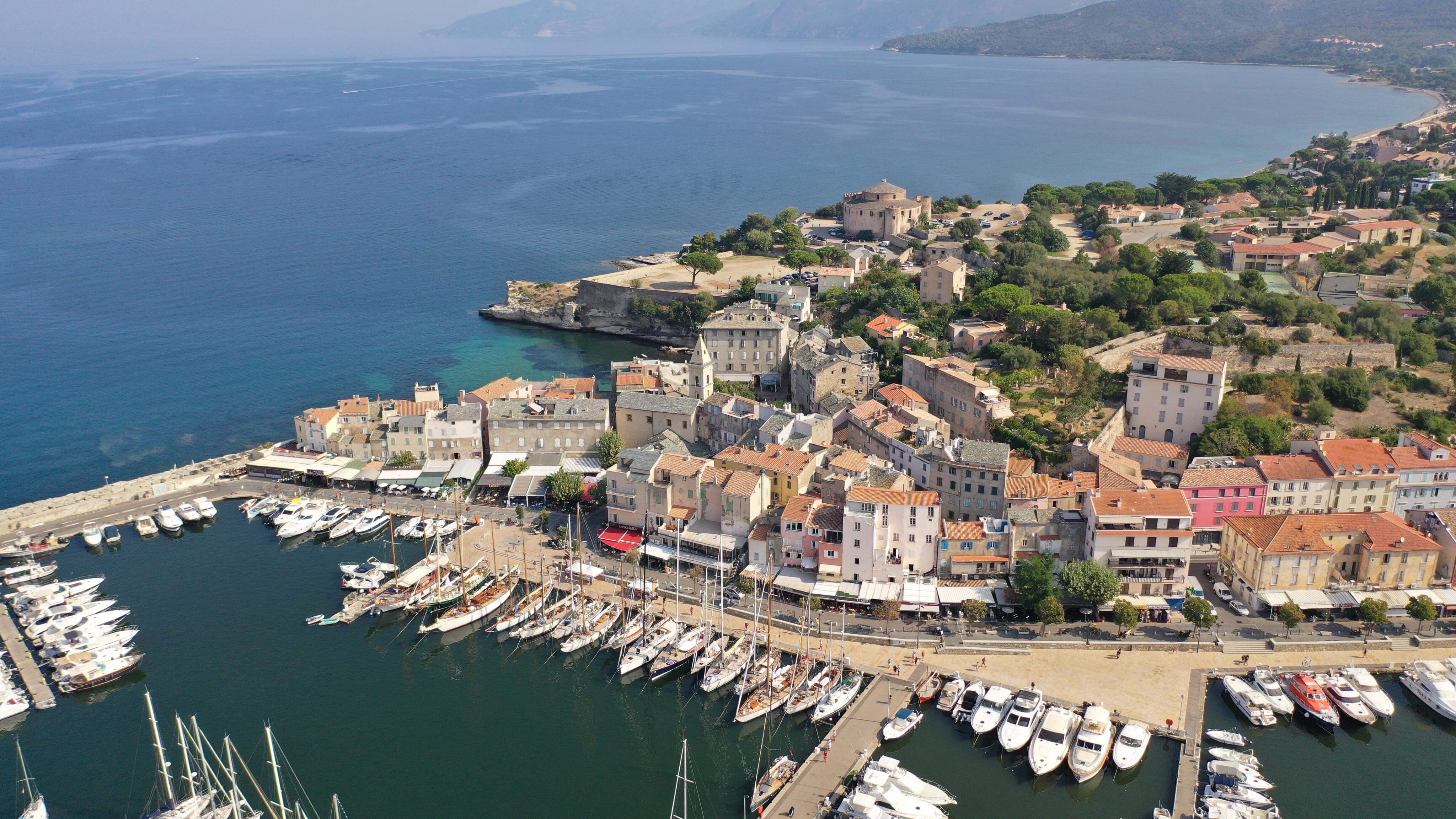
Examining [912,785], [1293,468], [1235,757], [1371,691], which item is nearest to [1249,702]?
[1235,757]

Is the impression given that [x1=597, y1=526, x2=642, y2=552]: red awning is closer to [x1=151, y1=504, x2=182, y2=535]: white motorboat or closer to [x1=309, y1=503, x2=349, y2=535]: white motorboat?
[x1=309, y1=503, x2=349, y2=535]: white motorboat

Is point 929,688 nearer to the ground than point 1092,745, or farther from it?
farther from it

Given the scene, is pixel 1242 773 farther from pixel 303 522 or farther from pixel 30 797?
pixel 303 522

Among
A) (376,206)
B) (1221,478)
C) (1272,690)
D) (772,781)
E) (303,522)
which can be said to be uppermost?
(376,206)

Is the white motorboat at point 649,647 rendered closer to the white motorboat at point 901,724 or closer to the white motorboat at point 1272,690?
the white motorboat at point 901,724

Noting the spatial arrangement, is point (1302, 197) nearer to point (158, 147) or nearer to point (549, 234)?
point (549, 234)

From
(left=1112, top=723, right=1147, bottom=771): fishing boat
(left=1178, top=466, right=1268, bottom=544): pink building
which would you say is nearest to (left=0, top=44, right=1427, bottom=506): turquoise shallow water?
(left=1178, top=466, right=1268, bottom=544): pink building
